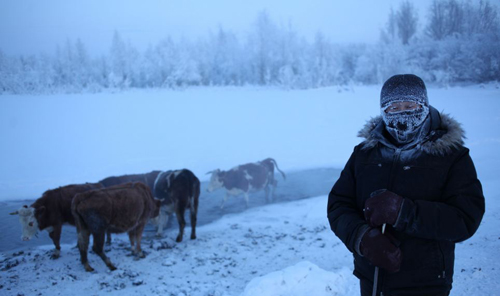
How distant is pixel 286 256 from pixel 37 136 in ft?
27.2

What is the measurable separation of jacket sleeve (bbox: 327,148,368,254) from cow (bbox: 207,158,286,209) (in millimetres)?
6446

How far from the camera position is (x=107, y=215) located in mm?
5348

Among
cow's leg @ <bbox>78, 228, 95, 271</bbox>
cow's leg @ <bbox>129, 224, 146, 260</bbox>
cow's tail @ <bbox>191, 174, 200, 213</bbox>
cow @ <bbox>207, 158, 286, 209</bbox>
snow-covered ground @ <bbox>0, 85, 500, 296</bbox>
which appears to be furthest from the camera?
cow @ <bbox>207, 158, 286, 209</bbox>

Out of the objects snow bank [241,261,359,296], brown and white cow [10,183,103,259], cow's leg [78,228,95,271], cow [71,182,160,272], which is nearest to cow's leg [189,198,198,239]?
cow [71,182,160,272]

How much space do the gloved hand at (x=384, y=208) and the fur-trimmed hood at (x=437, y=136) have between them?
355 millimetres

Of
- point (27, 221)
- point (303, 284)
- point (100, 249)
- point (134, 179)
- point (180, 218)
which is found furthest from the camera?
point (134, 179)

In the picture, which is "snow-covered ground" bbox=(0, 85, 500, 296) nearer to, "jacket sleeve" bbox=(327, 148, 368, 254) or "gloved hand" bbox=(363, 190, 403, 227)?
"jacket sleeve" bbox=(327, 148, 368, 254)

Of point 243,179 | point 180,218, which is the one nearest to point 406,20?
point 243,179

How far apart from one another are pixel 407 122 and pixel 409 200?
49 centimetres

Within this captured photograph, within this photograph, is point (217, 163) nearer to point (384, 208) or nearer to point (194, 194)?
point (194, 194)

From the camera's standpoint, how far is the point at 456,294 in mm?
3518

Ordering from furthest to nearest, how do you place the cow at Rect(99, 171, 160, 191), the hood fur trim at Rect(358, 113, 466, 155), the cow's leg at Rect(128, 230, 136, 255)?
the cow at Rect(99, 171, 160, 191) < the cow's leg at Rect(128, 230, 136, 255) < the hood fur trim at Rect(358, 113, 466, 155)

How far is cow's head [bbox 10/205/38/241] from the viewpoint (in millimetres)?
5547

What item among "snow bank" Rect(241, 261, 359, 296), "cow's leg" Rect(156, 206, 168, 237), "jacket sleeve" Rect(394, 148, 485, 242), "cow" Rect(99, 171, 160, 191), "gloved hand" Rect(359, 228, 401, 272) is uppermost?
"jacket sleeve" Rect(394, 148, 485, 242)
